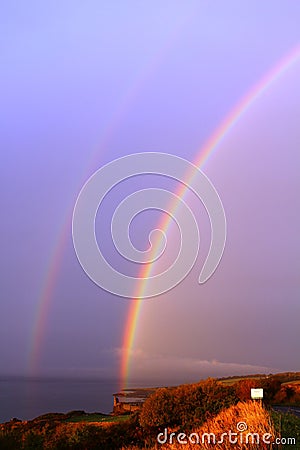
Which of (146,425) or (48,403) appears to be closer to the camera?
(146,425)

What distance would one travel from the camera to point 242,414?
15828mm

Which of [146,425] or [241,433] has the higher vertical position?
[146,425]

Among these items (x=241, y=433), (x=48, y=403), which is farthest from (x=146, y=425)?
(x=48, y=403)

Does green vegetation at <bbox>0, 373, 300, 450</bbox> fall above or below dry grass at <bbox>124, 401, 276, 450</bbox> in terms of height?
above

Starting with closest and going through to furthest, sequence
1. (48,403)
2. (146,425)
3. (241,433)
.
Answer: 1. (241,433)
2. (146,425)
3. (48,403)

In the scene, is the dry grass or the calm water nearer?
the dry grass

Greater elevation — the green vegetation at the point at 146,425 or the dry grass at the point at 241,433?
the green vegetation at the point at 146,425

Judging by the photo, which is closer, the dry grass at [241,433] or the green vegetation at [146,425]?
the dry grass at [241,433]

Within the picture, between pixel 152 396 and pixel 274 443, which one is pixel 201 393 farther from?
pixel 274 443

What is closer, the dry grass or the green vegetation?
the dry grass

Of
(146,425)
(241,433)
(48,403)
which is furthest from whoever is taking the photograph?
(48,403)

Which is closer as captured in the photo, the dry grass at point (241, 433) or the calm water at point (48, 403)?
the dry grass at point (241, 433)

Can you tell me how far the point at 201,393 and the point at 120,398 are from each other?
38.2 ft

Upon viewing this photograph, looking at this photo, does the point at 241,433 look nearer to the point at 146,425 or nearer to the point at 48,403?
the point at 146,425
